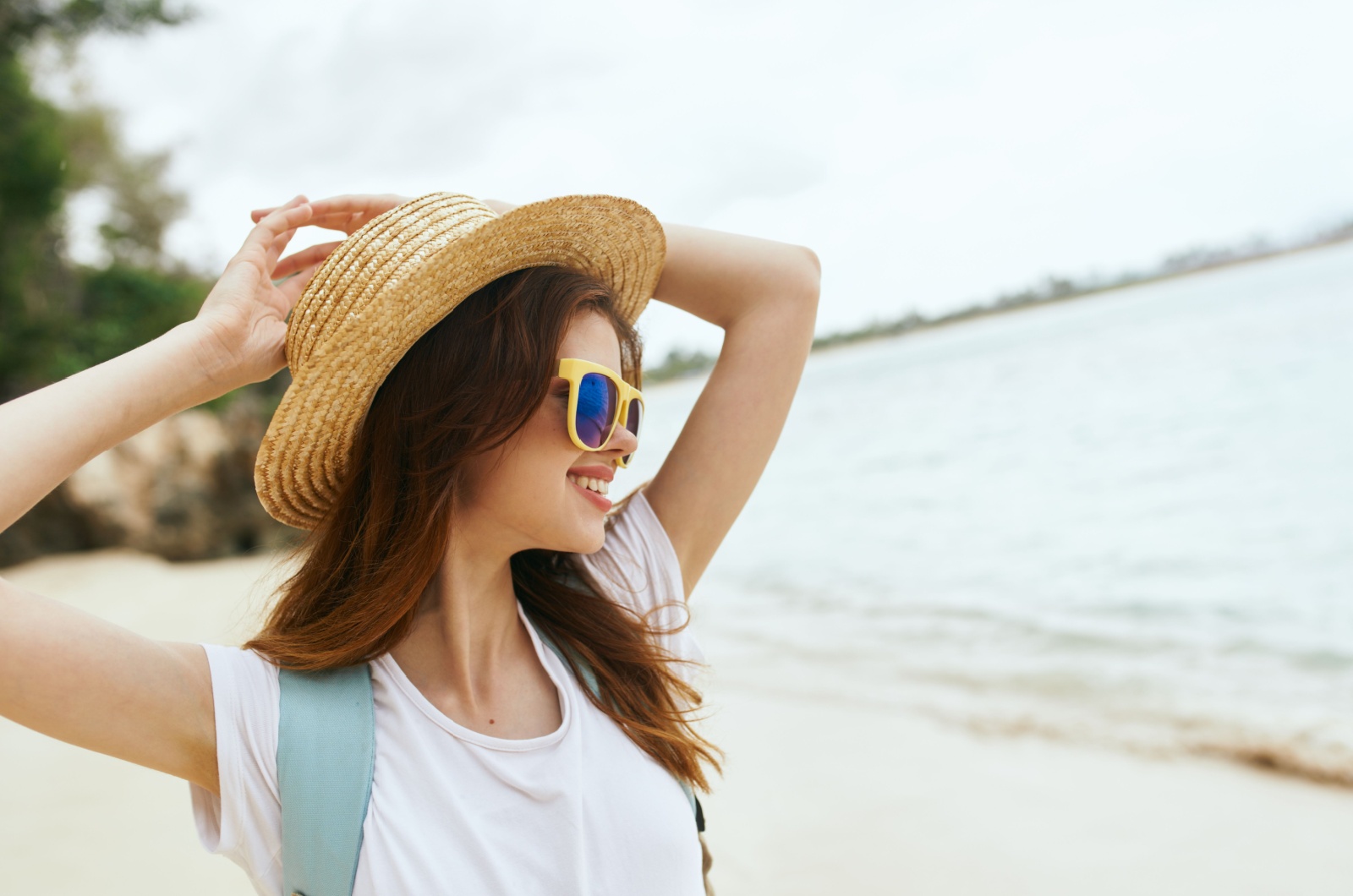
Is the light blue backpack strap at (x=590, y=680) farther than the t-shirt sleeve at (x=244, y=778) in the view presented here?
Yes

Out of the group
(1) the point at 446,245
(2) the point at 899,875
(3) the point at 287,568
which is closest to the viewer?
(1) the point at 446,245

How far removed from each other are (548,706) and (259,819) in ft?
1.48

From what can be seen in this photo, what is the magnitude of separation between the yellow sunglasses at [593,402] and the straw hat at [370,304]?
21 centimetres

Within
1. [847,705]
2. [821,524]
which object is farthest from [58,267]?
[847,705]

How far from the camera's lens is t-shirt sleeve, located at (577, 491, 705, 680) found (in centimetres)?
174

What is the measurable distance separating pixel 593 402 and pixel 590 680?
1.53 ft

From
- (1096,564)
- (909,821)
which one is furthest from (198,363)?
(1096,564)

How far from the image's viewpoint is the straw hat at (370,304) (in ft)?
4.62

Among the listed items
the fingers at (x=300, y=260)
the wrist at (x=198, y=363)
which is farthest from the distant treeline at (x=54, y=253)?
the wrist at (x=198, y=363)

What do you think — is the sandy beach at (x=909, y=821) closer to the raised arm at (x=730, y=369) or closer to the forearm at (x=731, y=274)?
the raised arm at (x=730, y=369)

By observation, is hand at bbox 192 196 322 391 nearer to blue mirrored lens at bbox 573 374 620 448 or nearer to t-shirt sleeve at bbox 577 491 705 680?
blue mirrored lens at bbox 573 374 620 448

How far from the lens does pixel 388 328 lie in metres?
1.41

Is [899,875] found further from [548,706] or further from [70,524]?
[70,524]

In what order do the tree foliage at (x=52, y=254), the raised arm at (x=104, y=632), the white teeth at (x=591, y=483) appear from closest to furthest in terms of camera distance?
the raised arm at (x=104, y=632) < the white teeth at (x=591, y=483) < the tree foliage at (x=52, y=254)
